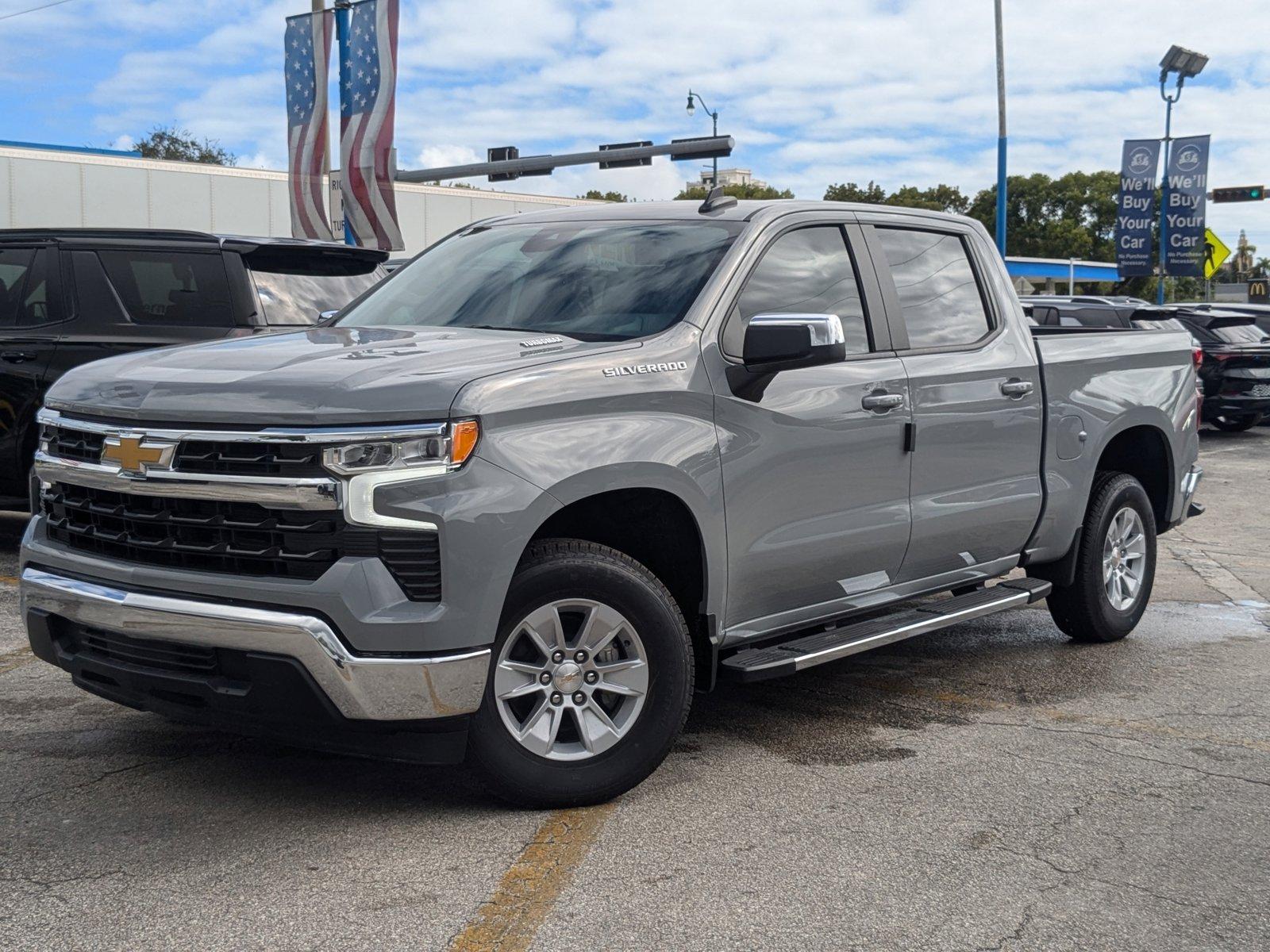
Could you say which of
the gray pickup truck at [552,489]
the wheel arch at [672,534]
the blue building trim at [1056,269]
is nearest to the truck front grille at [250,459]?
the gray pickup truck at [552,489]

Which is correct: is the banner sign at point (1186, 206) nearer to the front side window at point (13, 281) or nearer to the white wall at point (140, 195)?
the white wall at point (140, 195)

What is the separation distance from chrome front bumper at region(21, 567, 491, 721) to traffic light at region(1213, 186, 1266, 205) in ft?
178

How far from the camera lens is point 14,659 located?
20.3 feet

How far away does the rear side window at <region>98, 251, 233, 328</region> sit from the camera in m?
8.38

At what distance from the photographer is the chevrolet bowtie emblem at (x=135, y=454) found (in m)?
4.00

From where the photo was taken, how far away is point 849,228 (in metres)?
5.56

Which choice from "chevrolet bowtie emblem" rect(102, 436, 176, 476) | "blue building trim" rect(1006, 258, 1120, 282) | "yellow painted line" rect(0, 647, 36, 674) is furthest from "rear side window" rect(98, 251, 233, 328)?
"blue building trim" rect(1006, 258, 1120, 282)

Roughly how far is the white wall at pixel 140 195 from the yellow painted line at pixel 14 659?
1065 inches

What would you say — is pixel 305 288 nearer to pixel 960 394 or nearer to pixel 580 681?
pixel 960 394

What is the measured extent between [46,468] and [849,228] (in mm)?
3075

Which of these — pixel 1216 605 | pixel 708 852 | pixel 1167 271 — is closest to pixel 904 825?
pixel 708 852

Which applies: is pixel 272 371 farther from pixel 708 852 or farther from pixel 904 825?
pixel 904 825

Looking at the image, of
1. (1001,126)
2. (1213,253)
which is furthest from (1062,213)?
(1001,126)

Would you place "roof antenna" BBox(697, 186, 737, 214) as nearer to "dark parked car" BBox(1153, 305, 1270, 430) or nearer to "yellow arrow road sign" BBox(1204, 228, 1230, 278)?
"dark parked car" BBox(1153, 305, 1270, 430)
